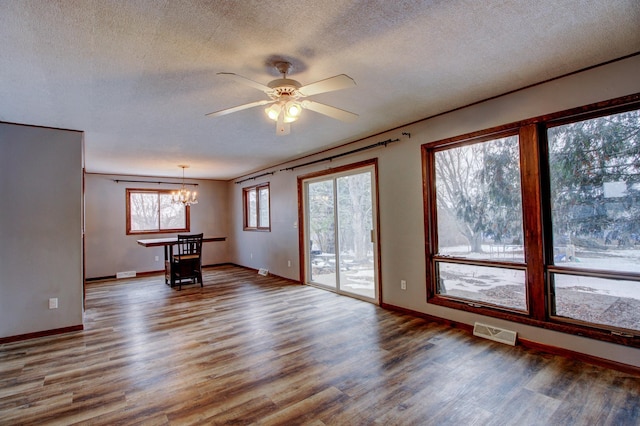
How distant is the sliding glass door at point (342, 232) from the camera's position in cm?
463

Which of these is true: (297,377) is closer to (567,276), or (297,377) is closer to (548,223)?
(567,276)

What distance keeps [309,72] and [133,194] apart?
677 centimetres

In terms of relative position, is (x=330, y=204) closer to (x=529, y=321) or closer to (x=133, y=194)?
(x=529, y=321)

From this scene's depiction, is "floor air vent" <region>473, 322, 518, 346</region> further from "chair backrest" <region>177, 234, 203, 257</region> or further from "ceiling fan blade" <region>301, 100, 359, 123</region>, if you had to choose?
"chair backrest" <region>177, 234, 203, 257</region>

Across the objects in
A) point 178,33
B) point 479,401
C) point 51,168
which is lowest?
point 479,401

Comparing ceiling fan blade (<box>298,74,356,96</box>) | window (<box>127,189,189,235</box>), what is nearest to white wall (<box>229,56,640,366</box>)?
ceiling fan blade (<box>298,74,356,96</box>)

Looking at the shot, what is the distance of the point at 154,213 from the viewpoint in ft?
25.4

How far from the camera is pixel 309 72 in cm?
246

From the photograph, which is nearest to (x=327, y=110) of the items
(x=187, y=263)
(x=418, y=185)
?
(x=418, y=185)

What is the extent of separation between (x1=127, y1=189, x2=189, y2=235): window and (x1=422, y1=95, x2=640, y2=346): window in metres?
6.63

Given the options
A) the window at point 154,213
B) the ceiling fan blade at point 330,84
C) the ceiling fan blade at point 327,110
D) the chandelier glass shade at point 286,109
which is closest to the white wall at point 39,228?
the chandelier glass shade at point 286,109

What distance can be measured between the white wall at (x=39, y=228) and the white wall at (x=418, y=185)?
3440 millimetres

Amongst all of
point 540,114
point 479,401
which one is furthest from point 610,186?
point 479,401

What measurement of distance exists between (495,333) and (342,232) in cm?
260
